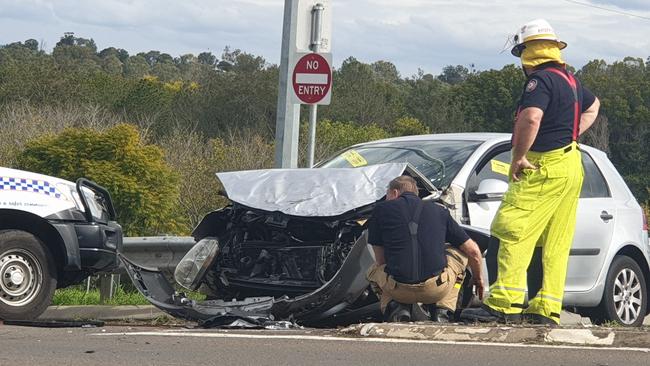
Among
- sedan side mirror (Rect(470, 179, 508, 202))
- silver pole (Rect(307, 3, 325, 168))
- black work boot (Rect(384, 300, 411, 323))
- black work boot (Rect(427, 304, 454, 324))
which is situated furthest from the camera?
silver pole (Rect(307, 3, 325, 168))

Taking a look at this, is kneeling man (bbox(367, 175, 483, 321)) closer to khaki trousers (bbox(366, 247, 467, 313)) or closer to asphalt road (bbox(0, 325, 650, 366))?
khaki trousers (bbox(366, 247, 467, 313))

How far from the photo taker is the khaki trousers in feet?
24.5

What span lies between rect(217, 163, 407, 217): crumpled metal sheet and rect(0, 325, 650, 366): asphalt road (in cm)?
110

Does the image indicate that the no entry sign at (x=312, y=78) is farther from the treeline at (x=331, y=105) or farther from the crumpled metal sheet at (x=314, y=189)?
the treeline at (x=331, y=105)

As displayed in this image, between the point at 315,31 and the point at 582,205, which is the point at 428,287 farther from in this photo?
the point at 315,31

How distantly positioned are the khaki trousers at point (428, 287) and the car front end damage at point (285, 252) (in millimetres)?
158

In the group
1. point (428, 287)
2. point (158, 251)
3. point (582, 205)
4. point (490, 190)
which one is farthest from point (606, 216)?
point (158, 251)

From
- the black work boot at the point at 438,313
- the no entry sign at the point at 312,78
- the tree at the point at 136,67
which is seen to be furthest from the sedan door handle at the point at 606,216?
the tree at the point at 136,67

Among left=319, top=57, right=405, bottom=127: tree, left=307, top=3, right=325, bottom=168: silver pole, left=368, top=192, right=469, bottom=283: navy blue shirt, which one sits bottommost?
left=368, top=192, right=469, bottom=283: navy blue shirt

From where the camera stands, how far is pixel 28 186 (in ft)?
27.9

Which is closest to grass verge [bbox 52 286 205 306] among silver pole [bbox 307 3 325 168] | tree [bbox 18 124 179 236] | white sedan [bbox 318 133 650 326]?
silver pole [bbox 307 3 325 168]

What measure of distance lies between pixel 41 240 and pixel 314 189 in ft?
7.10

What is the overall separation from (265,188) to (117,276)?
3.35 m

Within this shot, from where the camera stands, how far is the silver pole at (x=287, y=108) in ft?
38.8
